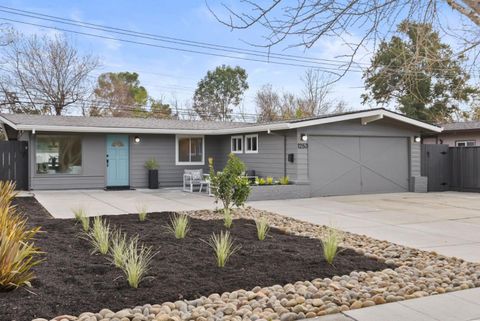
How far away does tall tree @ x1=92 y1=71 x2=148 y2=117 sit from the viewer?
28.7 m

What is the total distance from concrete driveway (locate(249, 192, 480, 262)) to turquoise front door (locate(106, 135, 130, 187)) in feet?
20.5

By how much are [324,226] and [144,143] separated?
32.6 feet

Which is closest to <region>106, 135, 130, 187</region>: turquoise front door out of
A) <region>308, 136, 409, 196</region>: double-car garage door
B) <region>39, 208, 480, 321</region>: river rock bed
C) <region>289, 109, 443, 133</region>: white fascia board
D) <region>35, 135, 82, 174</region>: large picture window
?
<region>35, 135, 82, 174</region>: large picture window

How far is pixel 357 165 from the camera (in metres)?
14.2

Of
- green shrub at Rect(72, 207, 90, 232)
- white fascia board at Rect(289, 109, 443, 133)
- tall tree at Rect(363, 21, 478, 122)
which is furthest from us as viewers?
white fascia board at Rect(289, 109, 443, 133)

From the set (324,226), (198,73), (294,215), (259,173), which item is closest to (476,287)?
(324,226)

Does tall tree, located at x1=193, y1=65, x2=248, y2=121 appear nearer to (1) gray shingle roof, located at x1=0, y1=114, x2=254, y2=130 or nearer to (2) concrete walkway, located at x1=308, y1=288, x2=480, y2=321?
(1) gray shingle roof, located at x1=0, y1=114, x2=254, y2=130

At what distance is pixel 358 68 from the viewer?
4484 millimetres

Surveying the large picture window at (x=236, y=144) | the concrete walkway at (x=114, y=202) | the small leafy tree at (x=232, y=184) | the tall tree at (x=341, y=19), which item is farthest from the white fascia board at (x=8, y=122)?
the tall tree at (x=341, y=19)

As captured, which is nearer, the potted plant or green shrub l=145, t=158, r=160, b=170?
the potted plant

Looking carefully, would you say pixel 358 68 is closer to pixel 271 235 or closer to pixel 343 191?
pixel 271 235

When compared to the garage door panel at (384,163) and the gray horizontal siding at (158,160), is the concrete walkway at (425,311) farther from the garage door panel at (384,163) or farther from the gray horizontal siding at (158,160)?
the gray horizontal siding at (158,160)

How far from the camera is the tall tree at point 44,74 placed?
2491 centimetres

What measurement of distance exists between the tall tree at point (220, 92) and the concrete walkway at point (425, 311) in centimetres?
2916
